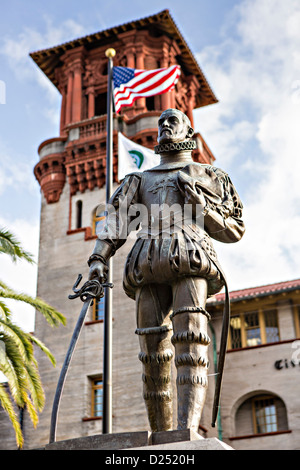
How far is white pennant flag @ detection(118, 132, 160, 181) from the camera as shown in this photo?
25.2m

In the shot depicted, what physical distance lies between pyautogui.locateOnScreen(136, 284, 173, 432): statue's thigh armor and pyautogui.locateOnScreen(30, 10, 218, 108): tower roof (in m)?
33.1

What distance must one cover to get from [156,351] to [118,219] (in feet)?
4.30

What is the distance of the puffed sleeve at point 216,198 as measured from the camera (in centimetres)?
649

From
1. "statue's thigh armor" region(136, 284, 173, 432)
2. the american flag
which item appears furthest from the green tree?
"statue's thigh armor" region(136, 284, 173, 432)

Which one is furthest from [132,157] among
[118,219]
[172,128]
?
[118,219]

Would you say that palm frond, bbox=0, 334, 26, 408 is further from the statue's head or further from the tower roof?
the tower roof

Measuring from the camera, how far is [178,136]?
700cm

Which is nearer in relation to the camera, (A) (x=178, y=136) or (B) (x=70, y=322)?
(A) (x=178, y=136)

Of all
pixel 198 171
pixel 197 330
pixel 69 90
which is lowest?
pixel 197 330

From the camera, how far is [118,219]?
6859 mm
